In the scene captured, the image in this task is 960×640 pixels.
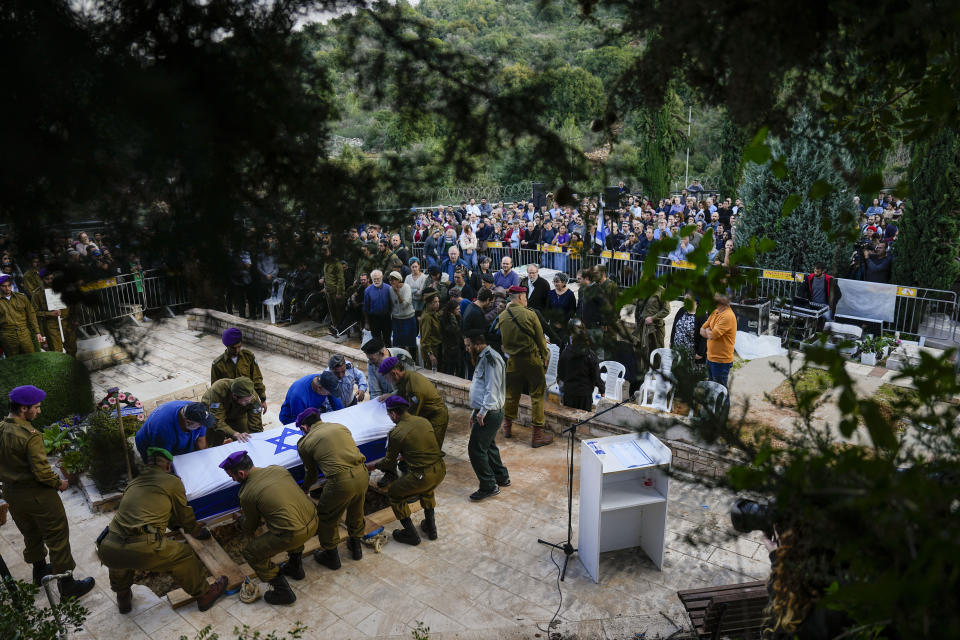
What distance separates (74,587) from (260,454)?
1833 millimetres

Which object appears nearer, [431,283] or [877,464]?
[877,464]

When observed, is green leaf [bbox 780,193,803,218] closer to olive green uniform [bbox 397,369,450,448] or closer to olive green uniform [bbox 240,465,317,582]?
olive green uniform [bbox 240,465,317,582]

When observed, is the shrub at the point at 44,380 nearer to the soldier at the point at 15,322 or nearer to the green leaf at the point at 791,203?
the soldier at the point at 15,322

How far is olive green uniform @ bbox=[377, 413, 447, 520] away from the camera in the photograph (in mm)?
6324

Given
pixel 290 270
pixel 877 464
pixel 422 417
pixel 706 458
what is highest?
pixel 290 270

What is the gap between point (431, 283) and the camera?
1115 centimetres

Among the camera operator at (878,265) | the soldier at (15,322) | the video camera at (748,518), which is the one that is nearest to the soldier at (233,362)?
the soldier at (15,322)

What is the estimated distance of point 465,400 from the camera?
370 inches

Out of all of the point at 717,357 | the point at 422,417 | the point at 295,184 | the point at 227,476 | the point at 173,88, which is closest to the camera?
the point at 173,88

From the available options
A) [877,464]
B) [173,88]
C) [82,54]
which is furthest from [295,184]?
[877,464]

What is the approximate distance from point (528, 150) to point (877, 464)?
6.93 ft

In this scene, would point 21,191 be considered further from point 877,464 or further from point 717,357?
point 717,357

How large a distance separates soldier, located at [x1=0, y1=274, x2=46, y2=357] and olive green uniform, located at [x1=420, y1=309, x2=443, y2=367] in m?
6.06

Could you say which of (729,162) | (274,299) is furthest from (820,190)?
(729,162)
